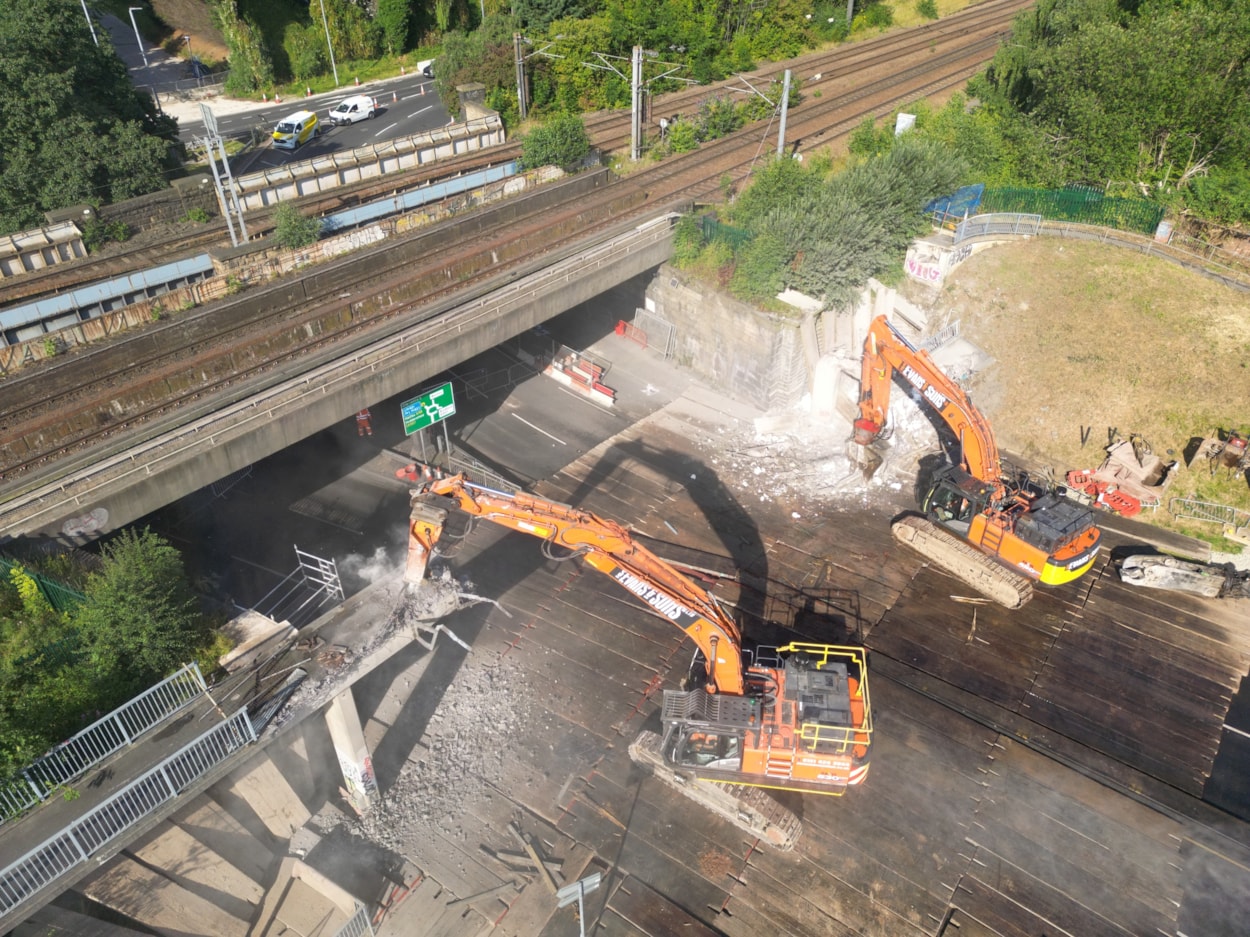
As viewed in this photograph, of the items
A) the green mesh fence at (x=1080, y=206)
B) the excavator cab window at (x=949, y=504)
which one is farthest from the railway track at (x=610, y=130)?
the excavator cab window at (x=949, y=504)

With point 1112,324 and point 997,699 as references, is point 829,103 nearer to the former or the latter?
point 1112,324

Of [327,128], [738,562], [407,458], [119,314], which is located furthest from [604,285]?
[327,128]

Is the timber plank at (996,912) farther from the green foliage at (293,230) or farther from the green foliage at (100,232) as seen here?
the green foliage at (100,232)

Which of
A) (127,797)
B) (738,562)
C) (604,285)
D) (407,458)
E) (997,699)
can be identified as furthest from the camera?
(604,285)

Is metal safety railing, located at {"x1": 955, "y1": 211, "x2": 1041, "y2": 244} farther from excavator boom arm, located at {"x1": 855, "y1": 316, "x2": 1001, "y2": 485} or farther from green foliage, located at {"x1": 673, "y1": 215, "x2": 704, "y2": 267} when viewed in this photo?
excavator boom arm, located at {"x1": 855, "y1": 316, "x2": 1001, "y2": 485}

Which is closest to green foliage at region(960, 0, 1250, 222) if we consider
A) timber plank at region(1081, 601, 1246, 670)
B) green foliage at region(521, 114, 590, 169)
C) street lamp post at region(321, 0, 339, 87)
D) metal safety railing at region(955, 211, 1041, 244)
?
metal safety railing at region(955, 211, 1041, 244)
